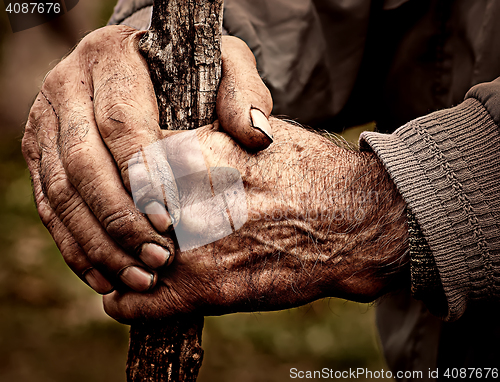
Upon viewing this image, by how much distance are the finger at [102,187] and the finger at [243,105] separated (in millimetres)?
203

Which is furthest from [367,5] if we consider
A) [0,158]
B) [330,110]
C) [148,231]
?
[0,158]

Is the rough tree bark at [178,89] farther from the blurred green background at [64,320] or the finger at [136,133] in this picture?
the blurred green background at [64,320]

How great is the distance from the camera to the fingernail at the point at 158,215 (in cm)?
55

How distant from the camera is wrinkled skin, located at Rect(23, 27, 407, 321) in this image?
0.57 metres

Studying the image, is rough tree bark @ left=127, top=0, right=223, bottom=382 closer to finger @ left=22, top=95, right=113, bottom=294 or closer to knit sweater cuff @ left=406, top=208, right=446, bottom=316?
finger @ left=22, top=95, right=113, bottom=294

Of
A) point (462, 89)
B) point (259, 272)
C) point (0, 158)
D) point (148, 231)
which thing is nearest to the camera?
point (148, 231)

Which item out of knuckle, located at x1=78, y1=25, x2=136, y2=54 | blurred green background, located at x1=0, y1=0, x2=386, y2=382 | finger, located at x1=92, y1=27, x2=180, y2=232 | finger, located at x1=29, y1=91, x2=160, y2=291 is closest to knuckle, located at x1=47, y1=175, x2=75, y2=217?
finger, located at x1=29, y1=91, x2=160, y2=291

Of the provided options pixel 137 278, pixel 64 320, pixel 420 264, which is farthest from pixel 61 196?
pixel 64 320

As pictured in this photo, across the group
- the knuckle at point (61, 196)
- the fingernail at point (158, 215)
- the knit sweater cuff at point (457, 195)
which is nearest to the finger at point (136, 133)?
the fingernail at point (158, 215)

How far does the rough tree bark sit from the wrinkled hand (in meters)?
0.03

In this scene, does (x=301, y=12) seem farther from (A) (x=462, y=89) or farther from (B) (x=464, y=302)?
(B) (x=464, y=302)

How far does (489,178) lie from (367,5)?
30.3 inches

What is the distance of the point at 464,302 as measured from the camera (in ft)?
2.00

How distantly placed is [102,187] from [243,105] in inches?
10.1
